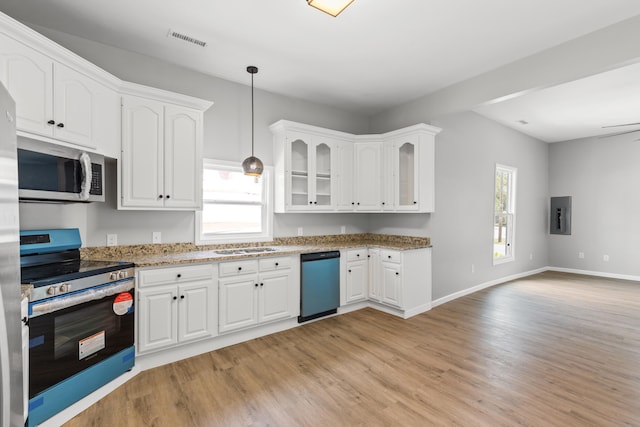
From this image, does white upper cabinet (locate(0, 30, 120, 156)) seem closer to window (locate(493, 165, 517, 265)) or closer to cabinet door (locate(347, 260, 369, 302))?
cabinet door (locate(347, 260, 369, 302))

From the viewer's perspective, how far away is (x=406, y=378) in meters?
2.53

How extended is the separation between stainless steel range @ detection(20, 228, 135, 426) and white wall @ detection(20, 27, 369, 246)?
0.79ft

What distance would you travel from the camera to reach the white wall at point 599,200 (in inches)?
244

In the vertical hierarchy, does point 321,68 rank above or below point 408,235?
above

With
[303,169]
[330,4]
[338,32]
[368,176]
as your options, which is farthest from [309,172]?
[330,4]

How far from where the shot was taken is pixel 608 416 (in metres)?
2.06

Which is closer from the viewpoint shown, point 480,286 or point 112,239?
point 112,239

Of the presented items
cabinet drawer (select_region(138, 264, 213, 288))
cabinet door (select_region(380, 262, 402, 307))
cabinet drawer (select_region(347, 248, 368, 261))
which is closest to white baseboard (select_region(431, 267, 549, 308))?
cabinet door (select_region(380, 262, 402, 307))

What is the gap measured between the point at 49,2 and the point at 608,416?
16.6 feet

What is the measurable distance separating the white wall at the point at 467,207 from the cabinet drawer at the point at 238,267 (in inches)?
96.0

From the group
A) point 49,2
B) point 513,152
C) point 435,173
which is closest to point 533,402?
point 435,173

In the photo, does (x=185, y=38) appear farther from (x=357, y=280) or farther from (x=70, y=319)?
(x=357, y=280)

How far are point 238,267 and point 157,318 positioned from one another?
2.72 feet

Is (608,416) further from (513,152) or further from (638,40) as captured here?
(513,152)
